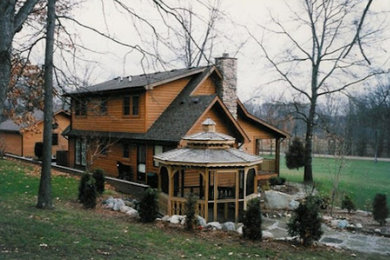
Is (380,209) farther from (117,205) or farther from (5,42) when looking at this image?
(5,42)

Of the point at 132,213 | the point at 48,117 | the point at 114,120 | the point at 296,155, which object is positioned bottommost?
the point at 132,213

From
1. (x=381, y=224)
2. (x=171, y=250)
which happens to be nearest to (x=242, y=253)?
(x=171, y=250)

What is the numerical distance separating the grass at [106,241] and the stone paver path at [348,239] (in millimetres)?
1057

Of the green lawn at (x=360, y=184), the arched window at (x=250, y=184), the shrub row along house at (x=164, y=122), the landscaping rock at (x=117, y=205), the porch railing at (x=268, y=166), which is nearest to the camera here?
the landscaping rock at (x=117, y=205)

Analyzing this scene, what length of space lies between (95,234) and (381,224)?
10.4 meters

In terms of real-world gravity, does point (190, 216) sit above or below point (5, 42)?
below

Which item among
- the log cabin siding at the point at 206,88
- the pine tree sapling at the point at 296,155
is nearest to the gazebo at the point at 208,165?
the log cabin siding at the point at 206,88

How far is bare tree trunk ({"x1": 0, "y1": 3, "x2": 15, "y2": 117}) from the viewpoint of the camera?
19.1 feet

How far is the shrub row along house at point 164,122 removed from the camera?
17500 mm

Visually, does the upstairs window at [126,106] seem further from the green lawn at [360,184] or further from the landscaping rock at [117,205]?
the green lawn at [360,184]

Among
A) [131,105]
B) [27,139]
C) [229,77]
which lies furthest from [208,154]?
[27,139]

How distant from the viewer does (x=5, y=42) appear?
5.86 meters

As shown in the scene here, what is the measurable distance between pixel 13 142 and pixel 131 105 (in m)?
18.8

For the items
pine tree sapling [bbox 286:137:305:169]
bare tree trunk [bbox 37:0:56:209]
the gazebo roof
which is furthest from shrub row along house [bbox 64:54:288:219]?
bare tree trunk [bbox 37:0:56:209]
